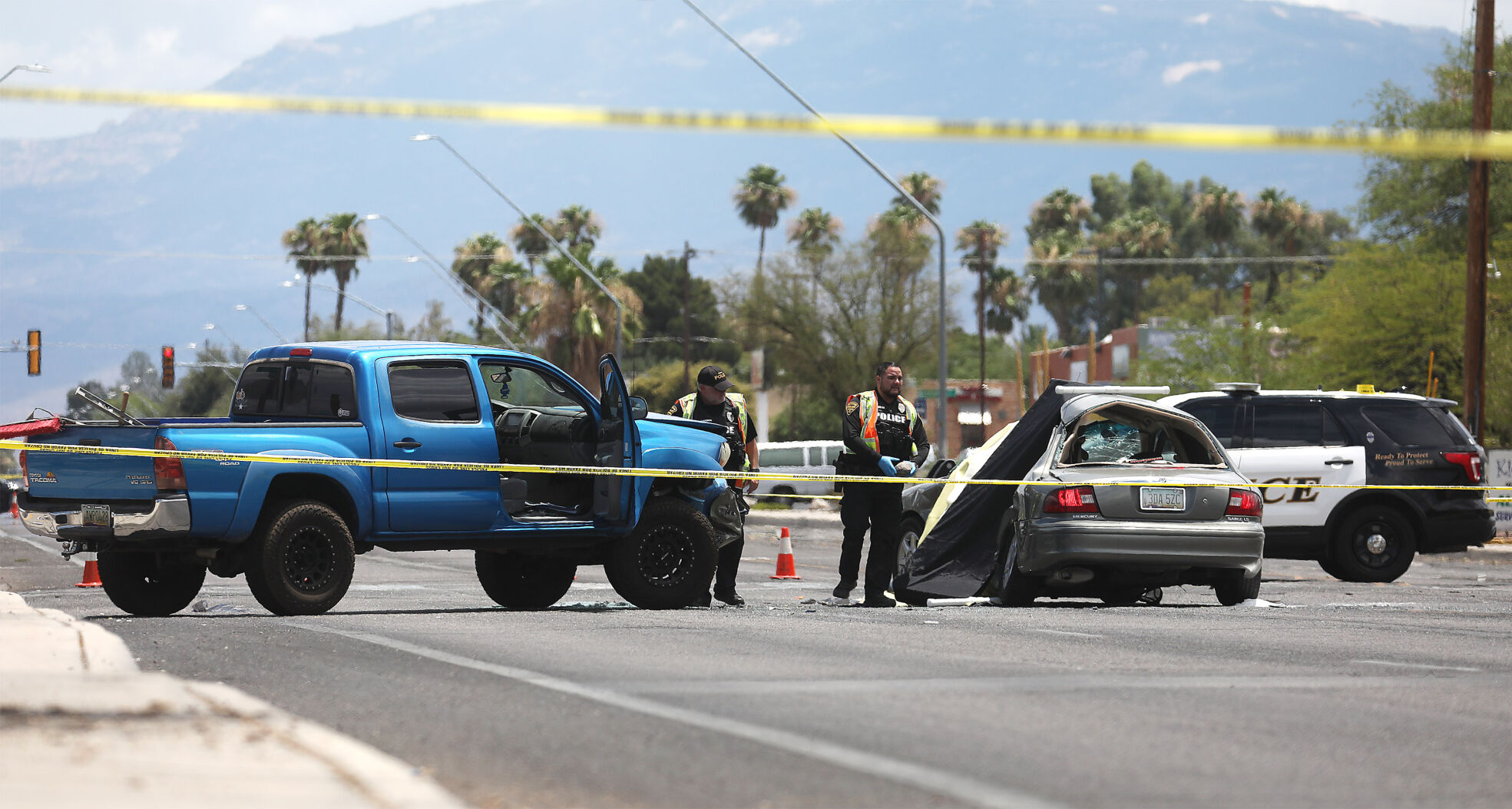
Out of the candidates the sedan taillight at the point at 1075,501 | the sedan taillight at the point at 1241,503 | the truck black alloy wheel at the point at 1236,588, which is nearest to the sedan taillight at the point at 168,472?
the sedan taillight at the point at 1075,501

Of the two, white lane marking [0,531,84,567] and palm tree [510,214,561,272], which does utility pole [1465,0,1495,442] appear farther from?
palm tree [510,214,561,272]

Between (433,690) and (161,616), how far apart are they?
16.6 feet

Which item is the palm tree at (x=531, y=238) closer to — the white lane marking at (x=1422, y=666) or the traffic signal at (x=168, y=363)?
the traffic signal at (x=168, y=363)

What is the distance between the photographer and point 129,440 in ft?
34.8

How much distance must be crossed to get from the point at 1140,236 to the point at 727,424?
98316 millimetres

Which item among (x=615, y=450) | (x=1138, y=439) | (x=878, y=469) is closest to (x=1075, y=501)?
(x=1138, y=439)

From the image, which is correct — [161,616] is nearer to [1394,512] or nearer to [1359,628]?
[1359,628]

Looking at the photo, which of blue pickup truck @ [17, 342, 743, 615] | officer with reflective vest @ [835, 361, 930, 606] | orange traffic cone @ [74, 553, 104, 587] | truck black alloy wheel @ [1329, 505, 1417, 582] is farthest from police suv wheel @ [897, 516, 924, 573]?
orange traffic cone @ [74, 553, 104, 587]

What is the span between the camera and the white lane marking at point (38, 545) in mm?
22656

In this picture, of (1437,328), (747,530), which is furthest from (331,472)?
(1437,328)

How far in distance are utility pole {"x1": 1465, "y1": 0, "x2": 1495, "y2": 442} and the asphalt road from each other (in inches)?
628

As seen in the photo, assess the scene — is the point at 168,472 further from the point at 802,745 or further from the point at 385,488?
the point at 802,745

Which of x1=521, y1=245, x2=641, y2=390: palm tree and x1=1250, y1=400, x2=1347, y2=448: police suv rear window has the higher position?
x1=521, y1=245, x2=641, y2=390: palm tree

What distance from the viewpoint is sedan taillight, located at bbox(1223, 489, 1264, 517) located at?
40.1ft
